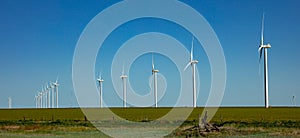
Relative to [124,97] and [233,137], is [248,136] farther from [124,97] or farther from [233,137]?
[124,97]

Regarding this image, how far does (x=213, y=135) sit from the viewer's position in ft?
142

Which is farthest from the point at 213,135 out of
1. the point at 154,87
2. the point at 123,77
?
the point at 123,77

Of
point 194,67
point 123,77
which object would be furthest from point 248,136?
point 123,77

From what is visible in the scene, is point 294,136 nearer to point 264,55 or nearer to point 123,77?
point 264,55

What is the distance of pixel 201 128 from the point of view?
44.7m

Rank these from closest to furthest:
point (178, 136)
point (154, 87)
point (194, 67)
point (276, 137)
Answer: point (276, 137), point (178, 136), point (194, 67), point (154, 87)

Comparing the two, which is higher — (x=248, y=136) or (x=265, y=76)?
(x=265, y=76)

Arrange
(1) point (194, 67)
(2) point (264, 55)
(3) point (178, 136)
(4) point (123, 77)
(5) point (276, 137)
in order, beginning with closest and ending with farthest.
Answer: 1. (5) point (276, 137)
2. (3) point (178, 136)
3. (2) point (264, 55)
4. (1) point (194, 67)
5. (4) point (123, 77)

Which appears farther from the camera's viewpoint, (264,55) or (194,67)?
(194,67)

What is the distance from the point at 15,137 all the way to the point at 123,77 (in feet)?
246

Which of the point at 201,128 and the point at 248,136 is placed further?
the point at 201,128

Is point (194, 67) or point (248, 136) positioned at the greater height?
point (194, 67)

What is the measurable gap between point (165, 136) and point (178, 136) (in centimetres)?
121

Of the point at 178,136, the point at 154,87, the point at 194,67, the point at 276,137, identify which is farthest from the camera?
the point at 154,87
